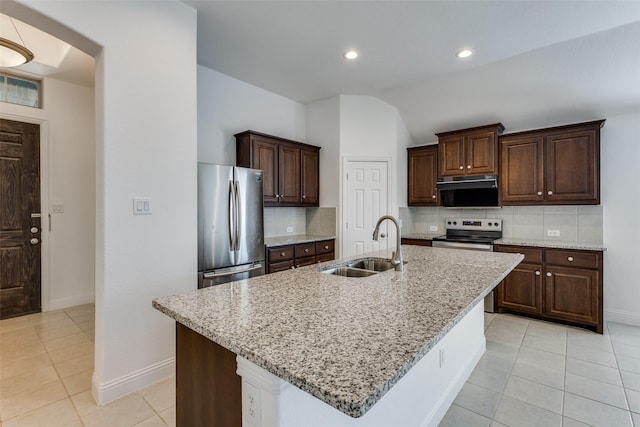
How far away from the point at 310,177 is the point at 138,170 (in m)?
2.45

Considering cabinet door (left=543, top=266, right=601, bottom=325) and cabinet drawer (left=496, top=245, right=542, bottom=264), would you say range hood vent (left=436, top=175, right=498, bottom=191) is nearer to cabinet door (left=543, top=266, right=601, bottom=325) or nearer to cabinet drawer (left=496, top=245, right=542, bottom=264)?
cabinet drawer (left=496, top=245, right=542, bottom=264)

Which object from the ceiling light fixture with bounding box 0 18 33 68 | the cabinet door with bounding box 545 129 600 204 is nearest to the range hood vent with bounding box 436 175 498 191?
the cabinet door with bounding box 545 129 600 204

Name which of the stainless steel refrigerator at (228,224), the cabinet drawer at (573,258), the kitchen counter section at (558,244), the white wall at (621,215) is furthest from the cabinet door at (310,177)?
the white wall at (621,215)

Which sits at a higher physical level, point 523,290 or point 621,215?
point 621,215

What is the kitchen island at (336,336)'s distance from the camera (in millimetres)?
708

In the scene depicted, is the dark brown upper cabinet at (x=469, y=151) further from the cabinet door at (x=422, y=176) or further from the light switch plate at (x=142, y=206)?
the light switch plate at (x=142, y=206)

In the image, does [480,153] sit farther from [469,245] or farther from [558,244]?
[558,244]

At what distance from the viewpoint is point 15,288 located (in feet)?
11.0

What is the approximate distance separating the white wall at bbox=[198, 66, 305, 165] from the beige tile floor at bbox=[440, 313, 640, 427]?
3.30m

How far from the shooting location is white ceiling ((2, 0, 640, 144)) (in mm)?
2340

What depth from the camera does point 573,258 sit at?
10.4ft

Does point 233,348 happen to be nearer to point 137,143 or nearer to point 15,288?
point 137,143

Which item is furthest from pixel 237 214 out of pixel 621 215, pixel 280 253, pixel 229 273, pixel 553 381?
pixel 621 215

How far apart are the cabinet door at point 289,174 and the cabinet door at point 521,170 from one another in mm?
2626
